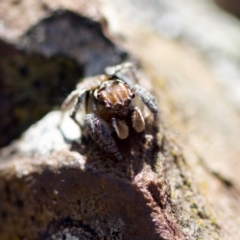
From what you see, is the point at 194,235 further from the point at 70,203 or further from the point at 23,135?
the point at 23,135

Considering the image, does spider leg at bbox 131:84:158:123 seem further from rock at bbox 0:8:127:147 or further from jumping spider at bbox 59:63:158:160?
rock at bbox 0:8:127:147

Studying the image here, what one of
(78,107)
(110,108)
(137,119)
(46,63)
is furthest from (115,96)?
(46,63)

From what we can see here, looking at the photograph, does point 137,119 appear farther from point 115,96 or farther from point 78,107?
point 78,107

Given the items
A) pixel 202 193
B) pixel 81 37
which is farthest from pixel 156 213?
pixel 81 37

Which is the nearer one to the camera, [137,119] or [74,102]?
[137,119]

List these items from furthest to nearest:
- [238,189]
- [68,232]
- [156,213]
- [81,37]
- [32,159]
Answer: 1. [81,37]
2. [238,189]
3. [32,159]
4. [68,232]
5. [156,213]

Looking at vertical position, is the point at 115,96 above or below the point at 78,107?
above

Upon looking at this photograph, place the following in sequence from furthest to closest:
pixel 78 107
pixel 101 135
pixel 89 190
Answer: pixel 78 107
pixel 89 190
pixel 101 135
